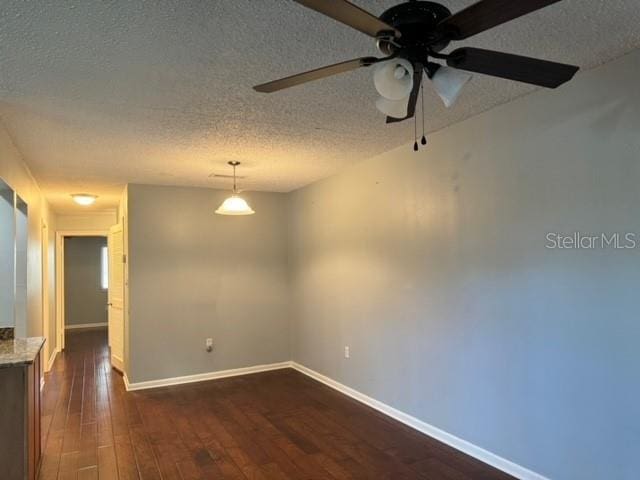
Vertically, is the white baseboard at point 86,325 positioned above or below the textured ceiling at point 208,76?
below

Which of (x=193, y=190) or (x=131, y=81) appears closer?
(x=131, y=81)

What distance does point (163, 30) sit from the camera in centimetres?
188

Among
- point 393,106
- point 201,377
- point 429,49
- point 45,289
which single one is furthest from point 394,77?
point 45,289

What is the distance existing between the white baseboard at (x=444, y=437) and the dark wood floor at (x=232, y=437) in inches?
2.4

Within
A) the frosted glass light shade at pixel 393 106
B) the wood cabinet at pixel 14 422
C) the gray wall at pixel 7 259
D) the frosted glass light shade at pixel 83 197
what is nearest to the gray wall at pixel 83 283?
the frosted glass light shade at pixel 83 197

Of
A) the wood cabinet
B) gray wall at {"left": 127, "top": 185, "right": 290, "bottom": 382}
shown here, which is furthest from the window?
the wood cabinet

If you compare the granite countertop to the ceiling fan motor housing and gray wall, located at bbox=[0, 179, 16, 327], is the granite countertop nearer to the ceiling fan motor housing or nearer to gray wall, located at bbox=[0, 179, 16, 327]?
gray wall, located at bbox=[0, 179, 16, 327]

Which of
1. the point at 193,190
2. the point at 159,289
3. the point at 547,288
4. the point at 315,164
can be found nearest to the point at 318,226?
the point at 315,164

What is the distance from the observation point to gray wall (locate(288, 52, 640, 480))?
235 centimetres

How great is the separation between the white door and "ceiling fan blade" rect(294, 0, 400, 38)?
522 centimetres

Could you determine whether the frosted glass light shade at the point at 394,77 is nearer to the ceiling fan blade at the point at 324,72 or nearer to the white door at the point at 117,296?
the ceiling fan blade at the point at 324,72

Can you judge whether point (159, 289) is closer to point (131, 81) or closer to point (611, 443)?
point (131, 81)

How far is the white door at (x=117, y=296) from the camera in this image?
5.82m

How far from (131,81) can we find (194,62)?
17.7 inches
